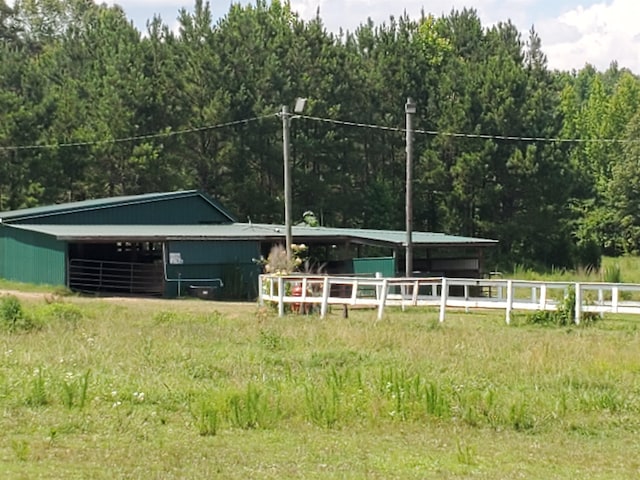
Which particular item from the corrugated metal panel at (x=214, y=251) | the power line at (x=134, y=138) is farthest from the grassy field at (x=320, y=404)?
the power line at (x=134, y=138)

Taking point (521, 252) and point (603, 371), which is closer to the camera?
point (603, 371)

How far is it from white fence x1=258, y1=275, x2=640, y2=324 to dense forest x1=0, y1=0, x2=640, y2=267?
93.0 ft

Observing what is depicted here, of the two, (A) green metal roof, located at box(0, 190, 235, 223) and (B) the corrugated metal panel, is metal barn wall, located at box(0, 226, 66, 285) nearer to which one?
(A) green metal roof, located at box(0, 190, 235, 223)

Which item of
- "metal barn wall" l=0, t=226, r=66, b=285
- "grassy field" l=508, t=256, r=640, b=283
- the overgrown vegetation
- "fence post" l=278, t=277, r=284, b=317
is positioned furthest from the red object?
"grassy field" l=508, t=256, r=640, b=283

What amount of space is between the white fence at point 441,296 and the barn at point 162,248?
8390 mm

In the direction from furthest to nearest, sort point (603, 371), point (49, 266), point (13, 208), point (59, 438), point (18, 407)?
point (13, 208), point (49, 266), point (603, 371), point (18, 407), point (59, 438)

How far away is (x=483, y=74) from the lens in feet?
195

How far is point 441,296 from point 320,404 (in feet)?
40.6

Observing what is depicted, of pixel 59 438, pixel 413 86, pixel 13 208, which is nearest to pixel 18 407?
pixel 59 438

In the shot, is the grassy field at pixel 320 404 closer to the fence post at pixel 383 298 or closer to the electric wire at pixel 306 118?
the fence post at pixel 383 298

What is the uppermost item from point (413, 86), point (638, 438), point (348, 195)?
point (413, 86)

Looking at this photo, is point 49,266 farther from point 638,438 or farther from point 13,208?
point 638,438

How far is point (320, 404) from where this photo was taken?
38.2 feet

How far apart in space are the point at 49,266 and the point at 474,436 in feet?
93.0
